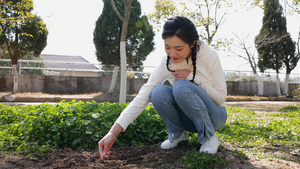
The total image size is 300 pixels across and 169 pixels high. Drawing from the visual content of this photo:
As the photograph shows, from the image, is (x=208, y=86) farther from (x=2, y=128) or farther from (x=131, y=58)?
(x=131, y=58)

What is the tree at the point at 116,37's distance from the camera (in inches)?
609

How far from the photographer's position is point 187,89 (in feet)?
7.17

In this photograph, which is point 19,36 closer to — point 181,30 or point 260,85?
point 181,30

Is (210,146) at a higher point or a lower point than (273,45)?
lower

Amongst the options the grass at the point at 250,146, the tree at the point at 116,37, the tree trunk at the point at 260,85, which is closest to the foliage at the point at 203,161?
the grass at the point at 250,146

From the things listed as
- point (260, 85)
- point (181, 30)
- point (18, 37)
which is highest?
point (18, 37)

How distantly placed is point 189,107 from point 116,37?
13888mm

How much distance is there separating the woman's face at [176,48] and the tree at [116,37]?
13486 millimetres

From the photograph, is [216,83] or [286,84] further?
[286,84]

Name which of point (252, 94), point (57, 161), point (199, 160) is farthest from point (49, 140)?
point (252, 94)

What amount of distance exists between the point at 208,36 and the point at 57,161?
13.4 meters

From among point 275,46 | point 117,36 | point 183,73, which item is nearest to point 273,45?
point 275,46

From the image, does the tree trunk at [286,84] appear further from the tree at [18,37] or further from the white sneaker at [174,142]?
the white sneaker at [174,142]

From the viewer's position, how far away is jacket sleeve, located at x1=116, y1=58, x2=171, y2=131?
7.08 feet
